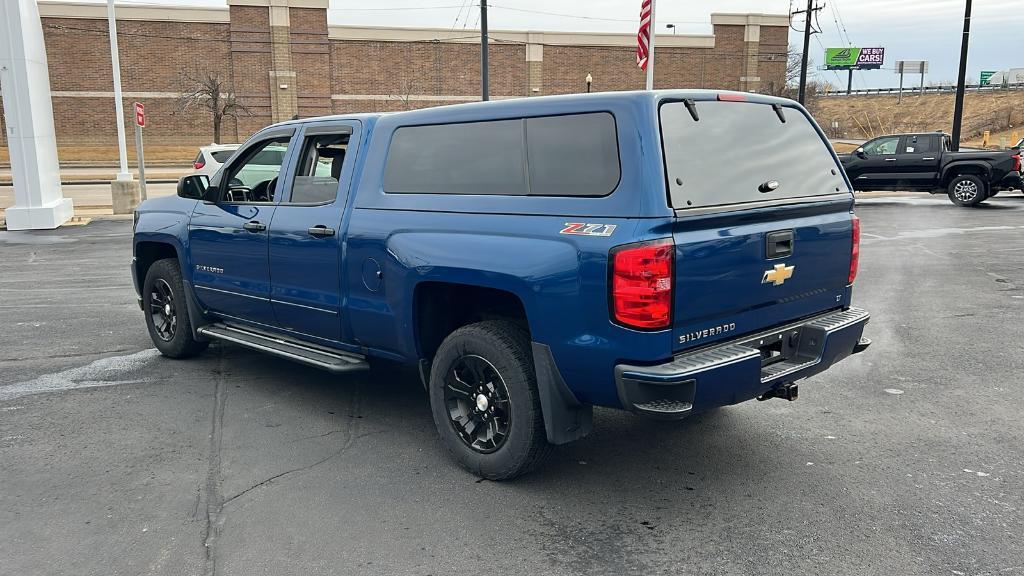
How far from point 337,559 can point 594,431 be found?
2.08 metres

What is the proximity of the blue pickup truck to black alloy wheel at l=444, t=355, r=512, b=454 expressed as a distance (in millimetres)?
11

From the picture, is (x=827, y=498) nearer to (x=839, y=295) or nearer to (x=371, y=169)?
(x=839, y=295)

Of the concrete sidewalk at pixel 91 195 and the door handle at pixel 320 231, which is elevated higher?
the door handle at pixel 320 231

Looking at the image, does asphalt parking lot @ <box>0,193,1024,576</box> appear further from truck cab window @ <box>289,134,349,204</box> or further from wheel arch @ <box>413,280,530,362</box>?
truck cab window @ <box>289,134,349,204</box>

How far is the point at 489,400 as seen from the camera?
170 inches

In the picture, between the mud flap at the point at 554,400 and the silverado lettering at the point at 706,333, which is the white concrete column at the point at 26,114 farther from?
the silverado lettering at the point at 706,333

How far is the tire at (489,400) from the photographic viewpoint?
407 cm

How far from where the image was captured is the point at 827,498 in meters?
4.05

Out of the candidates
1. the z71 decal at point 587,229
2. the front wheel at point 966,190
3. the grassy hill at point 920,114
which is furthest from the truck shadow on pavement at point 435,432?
the grassy hill at point 920,114

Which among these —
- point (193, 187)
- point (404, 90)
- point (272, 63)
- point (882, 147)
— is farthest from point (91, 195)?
point (404, 90)

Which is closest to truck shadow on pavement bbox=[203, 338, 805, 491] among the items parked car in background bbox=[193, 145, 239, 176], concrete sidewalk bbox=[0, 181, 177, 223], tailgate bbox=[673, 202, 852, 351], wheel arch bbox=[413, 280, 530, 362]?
wheel arch bbox=[413, 280, 530, 362]

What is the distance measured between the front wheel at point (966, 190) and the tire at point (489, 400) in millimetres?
19015

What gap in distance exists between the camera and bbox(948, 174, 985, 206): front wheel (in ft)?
63.6

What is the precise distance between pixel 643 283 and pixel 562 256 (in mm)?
425
